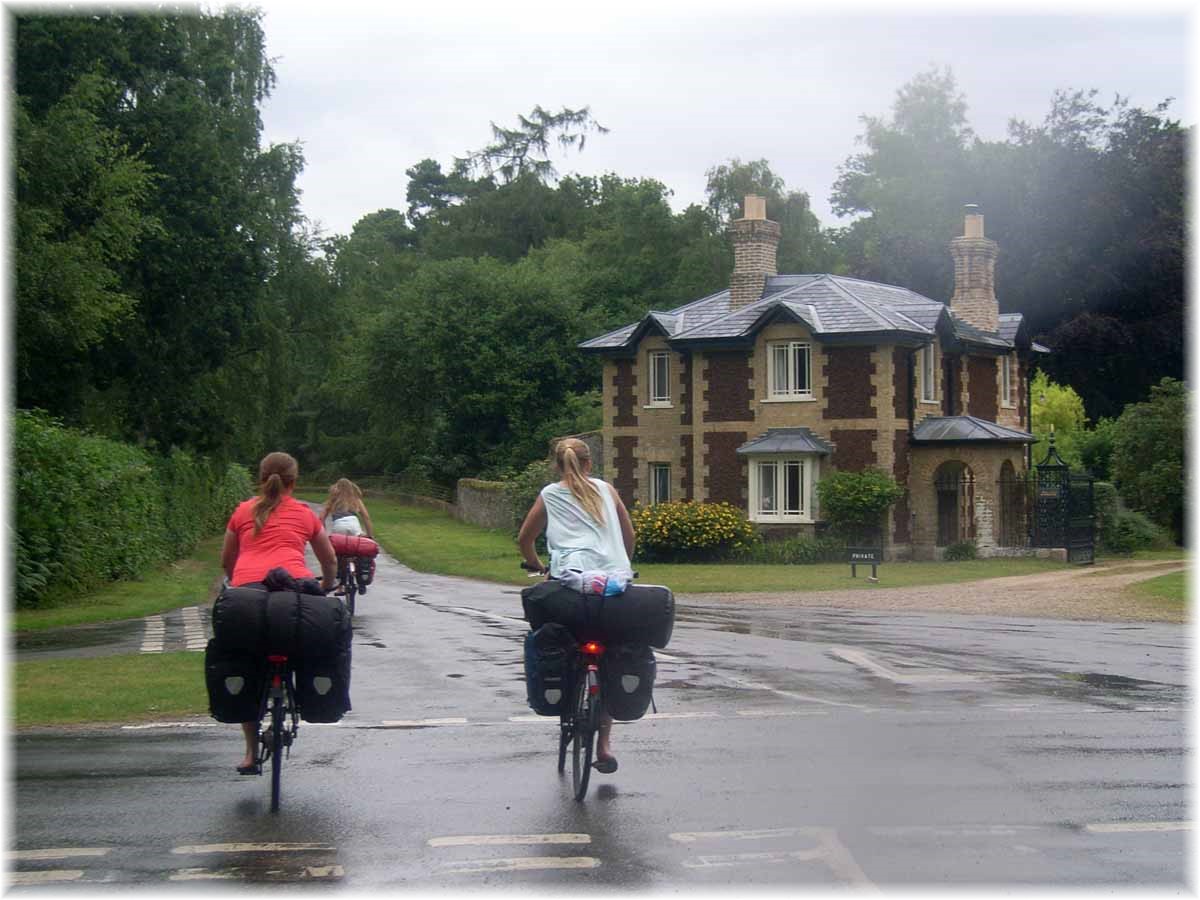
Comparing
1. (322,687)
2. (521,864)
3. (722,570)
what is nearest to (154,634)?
(322,687)

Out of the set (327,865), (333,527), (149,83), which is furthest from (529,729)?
(149,83)

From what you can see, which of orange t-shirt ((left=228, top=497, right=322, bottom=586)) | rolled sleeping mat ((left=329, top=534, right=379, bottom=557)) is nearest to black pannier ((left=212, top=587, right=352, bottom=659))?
orange t-shirt ((left=228, top=497, right=322, bottom=586))

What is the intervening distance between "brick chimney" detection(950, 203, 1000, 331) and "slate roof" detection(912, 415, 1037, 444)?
5756 mm

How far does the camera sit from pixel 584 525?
9398 mm

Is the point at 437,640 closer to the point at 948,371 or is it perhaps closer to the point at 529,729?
the point at 529,729

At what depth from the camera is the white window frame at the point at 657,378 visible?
45.5m

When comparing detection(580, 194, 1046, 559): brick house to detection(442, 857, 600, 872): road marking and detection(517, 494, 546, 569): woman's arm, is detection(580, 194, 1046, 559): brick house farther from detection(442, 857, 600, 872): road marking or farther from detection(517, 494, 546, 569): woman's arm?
detection(442, 857, 600, 872): road marking

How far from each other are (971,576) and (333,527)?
1633cm

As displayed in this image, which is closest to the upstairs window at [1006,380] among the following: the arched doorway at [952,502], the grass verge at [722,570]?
the arched doorway at [952,502]

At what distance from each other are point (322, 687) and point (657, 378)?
1456 inches

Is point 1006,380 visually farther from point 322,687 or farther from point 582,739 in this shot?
point 322,687

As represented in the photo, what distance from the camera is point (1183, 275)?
57.2 meters

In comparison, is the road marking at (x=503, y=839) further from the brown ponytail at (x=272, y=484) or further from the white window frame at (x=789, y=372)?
the white window frame at (x=789, y=372)

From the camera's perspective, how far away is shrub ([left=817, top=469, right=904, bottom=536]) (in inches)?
1548
